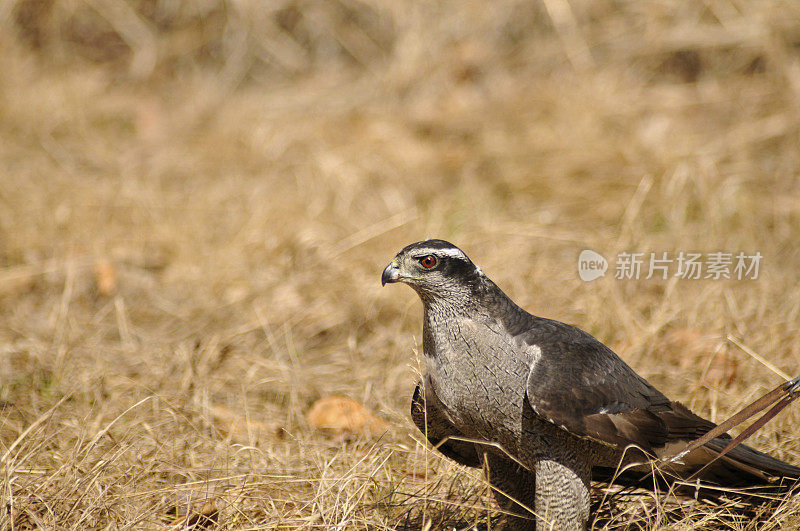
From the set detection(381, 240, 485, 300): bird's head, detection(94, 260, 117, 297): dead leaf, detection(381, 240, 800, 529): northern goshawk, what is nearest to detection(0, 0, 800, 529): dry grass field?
detection(94, 260, 117, 297): dead leaf

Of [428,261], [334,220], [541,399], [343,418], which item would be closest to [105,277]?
[334,220]

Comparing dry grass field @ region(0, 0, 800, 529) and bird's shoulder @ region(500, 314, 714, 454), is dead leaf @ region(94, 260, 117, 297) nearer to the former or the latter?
dry grass field @ region(0, 0, 800, 529)

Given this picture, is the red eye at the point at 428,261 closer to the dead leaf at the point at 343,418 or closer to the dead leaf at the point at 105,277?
the dead leaf at the point at 343,418

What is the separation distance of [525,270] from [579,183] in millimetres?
1390

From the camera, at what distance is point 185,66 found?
330 inches

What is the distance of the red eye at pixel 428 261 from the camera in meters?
2.68

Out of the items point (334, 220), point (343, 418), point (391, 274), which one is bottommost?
point (343, 418)

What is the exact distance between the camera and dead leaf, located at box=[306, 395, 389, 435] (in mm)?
3576

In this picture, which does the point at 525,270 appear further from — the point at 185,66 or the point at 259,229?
the point at 185,66

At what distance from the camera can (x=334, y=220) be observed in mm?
5879

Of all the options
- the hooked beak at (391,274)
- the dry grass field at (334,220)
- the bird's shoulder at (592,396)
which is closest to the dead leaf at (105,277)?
the dry grass field at (334,220)

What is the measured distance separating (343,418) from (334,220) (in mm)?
2450

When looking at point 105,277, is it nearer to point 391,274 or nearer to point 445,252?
point 391,274

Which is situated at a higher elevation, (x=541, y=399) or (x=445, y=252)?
(x=445, y=252)
